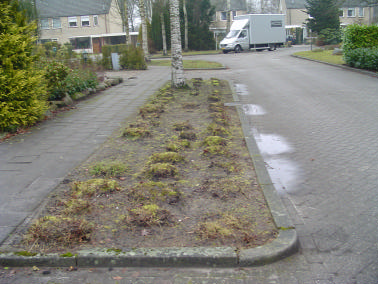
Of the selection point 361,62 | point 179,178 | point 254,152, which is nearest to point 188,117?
point 254,152

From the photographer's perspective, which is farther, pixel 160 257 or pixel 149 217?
pixel 149 217

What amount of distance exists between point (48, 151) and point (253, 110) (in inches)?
240

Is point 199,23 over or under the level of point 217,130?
over

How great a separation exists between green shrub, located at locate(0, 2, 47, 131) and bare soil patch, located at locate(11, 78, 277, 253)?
7.41 feet

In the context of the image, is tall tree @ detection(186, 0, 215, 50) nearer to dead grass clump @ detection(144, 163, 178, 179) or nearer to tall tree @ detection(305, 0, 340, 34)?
tall tree @ detection(305, 0, 340, 34)

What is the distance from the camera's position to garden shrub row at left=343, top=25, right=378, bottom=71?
20.2 meters

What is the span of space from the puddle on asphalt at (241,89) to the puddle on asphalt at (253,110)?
2424 millimetres

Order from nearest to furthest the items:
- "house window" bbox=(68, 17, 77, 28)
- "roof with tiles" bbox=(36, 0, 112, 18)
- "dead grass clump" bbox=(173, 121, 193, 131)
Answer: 1. "dead grass clump" bbox=(173, 121, 193, 131)
2. "roof with tiles" bbox=(36, 0, 112, 18)
3. "house window" bbox=(68, 17, 77, 28)

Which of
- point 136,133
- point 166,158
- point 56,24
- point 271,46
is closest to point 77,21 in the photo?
point 56,24

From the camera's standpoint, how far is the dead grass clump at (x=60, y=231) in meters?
4.18

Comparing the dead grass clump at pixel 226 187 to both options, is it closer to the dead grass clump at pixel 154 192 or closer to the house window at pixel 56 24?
the dead grass clump at pixel 154 192

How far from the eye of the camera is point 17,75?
28.3 ft

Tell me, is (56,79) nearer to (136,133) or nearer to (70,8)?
(136,133)

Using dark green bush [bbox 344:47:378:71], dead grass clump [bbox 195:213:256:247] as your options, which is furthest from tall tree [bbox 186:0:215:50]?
dead grass clump [bbox 195:213:256:247]
